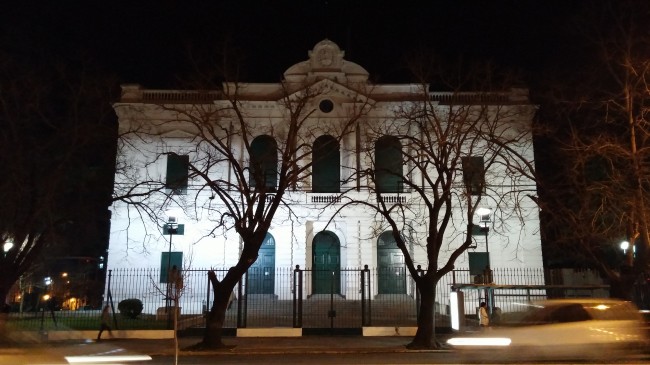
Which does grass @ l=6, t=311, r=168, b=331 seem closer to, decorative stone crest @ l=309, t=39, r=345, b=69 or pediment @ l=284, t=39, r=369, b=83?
pediment @ l=284, t=39, r=369, b=83

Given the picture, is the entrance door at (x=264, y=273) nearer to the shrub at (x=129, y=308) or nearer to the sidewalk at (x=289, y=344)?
the shrub at (x=129, y=308)

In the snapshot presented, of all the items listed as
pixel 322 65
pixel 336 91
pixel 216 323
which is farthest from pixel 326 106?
pixel 216 323

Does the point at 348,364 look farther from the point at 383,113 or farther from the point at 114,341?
the point at 383,113

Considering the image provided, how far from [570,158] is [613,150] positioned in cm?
225

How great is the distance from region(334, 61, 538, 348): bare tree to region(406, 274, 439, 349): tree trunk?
3 cm

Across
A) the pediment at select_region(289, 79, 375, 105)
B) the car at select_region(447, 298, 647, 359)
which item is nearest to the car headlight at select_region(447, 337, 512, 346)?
the car at select_region(447, 298, 647, 359)

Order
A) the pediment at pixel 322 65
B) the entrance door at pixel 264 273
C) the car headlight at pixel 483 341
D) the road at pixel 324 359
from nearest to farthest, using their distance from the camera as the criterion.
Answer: the car headlight at pixel 483 341 → the road at pixel 324 359 → the entrance door at pixel 264 273 → the pediment at pixel 322 65

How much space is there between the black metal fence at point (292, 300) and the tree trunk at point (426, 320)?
474cm

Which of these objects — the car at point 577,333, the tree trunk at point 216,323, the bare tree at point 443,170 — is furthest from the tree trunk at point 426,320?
the car at point 577,333

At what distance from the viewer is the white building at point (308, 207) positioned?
32.8m

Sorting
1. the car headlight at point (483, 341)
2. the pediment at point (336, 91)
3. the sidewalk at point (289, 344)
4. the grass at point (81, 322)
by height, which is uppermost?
the pediment at point (336, 91)

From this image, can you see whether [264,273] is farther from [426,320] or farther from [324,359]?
[324,359]

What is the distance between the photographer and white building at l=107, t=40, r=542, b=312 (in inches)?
1292

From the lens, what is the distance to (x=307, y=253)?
33.4 metres
